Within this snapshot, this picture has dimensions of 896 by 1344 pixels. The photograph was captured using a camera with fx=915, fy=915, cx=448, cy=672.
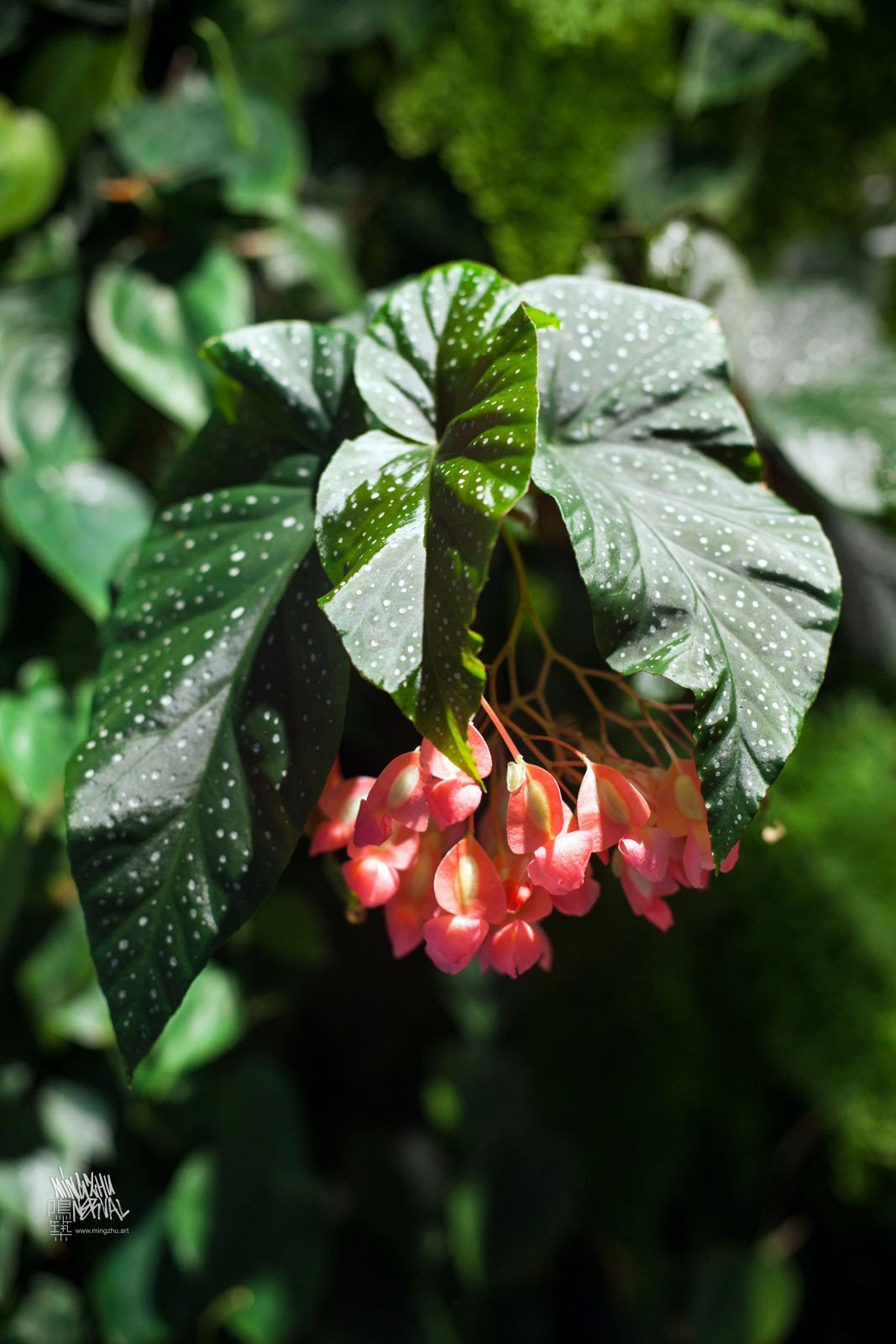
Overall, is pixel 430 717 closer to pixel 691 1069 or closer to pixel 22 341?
pixel 22 341

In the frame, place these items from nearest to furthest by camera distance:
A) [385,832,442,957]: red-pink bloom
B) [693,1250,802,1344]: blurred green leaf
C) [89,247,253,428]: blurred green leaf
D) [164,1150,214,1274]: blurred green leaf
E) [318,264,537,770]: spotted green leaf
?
[318,264,537,770]: spotted green leaf, [385,832,442,957]: red-pink bloom, [89,247,253,428]: blurred green leaf, [164,1150,214,1274]: blurred green leaf, [693,1250,802,1344]: blurred green leaf

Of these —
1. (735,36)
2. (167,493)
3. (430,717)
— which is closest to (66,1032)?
(167,493)

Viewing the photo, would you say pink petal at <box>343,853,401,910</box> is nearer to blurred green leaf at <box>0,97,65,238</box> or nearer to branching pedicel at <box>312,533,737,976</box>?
branching pedicel at <box>312,533,737,976</box>

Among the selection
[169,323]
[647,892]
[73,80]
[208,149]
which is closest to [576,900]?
[647,892]

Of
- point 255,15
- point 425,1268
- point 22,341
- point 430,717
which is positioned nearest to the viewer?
point 430,717

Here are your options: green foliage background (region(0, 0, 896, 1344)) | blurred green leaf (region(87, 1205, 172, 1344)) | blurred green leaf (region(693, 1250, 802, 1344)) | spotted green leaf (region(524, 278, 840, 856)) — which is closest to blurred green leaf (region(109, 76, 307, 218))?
green foliage background (region(0, 0, 896, 1344))

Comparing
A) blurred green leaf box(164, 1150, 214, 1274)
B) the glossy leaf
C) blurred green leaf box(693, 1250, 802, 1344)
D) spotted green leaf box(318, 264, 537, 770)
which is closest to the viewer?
spotted green leaf box(318, 264, 537, 770)

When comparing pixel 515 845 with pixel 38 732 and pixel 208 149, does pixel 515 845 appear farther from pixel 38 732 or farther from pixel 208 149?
pixel 208 149
